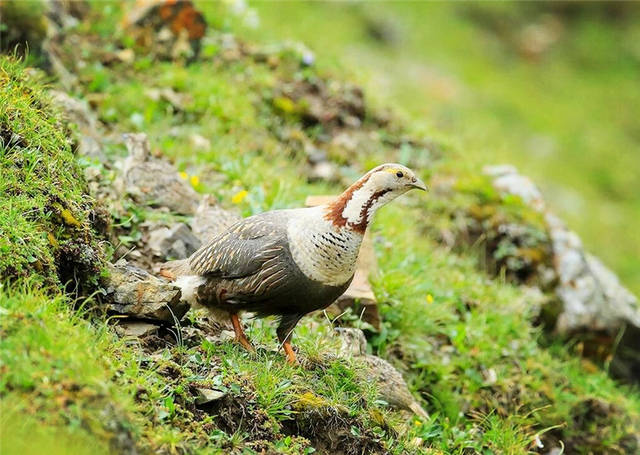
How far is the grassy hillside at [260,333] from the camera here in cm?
370

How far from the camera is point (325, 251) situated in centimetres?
468

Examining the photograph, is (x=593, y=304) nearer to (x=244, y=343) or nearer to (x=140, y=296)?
(x=244, y=343)

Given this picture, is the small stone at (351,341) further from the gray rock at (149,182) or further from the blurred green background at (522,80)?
the blurred green background at (522,80)

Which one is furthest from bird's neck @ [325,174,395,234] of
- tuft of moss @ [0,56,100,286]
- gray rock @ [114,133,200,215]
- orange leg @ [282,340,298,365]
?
gray rock @ [114,133,200,215]

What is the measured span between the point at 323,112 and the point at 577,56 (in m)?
9.26

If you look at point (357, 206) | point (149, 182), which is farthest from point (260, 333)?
point (149, 182)

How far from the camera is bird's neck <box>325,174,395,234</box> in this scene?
15.5 feet

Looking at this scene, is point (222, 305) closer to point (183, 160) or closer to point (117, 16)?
point (183, 160)

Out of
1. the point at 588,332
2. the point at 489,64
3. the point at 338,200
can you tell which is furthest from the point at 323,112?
the point at 489,64

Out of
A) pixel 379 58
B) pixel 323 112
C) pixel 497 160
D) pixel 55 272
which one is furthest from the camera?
pixel 379 58

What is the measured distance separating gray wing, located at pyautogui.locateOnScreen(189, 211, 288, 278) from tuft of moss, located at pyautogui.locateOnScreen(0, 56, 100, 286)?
2.09ft

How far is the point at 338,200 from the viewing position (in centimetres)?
480

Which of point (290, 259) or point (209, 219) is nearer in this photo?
point (290, 259)

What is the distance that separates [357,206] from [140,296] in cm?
130
